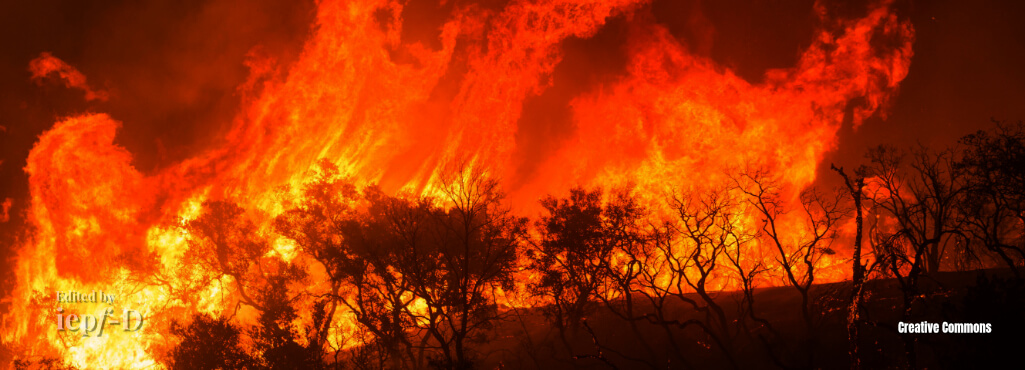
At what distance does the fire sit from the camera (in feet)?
146

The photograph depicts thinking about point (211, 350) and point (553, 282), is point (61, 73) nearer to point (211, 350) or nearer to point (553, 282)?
point (211, 350)

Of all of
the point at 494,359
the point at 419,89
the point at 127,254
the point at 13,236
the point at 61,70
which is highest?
the point at 61,70

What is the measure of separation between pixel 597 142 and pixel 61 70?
51771mm

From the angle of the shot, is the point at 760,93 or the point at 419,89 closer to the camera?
the point at 760,93

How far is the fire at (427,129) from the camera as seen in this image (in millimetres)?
44375

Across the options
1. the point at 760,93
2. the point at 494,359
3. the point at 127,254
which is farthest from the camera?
the point at 760,93

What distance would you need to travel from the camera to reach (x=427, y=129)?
50.8 m

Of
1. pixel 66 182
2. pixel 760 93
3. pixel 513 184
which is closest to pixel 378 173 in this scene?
pixel 513 184

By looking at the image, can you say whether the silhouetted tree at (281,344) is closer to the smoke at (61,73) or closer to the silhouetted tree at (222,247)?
the silhouetted tree at (222,247)

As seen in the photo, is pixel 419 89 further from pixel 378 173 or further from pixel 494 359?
pixel 494 359

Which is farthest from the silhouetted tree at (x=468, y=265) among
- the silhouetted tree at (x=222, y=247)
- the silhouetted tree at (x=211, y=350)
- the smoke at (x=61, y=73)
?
the smoke at (x=61, y=73)

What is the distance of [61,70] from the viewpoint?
53.7m

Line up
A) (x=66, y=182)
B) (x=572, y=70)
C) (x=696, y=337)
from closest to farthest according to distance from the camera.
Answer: (x=696, y=337) < (x=66, y=182) < (x=572, y=70)

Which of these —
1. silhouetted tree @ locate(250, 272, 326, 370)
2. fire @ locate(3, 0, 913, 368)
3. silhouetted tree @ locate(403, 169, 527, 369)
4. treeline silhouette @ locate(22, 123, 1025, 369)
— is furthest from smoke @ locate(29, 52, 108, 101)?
silhouetted tree @ locate(403, 169, 527, 369)
